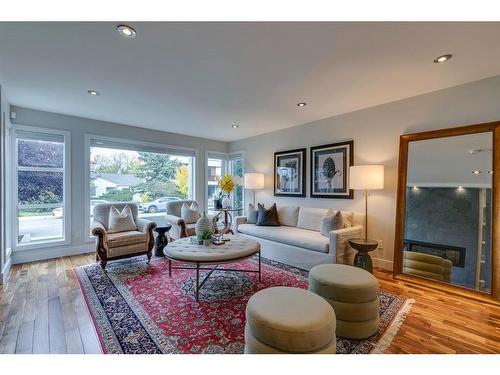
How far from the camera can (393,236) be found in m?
3.35

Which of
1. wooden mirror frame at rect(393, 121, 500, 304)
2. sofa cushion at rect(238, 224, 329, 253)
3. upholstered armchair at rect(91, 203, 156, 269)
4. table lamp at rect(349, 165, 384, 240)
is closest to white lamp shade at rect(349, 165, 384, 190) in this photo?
table lamp at rect(349, 165, 384, 240)

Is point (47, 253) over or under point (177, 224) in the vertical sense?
under

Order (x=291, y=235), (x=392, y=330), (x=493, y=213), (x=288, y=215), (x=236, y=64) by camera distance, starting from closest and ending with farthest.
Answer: (x=392, y=330)
(x=236, y=64)
(x=493, y=213)
(x=291, y=235)
(x=288, y=215)

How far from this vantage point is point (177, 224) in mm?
4270

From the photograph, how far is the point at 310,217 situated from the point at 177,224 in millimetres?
2391

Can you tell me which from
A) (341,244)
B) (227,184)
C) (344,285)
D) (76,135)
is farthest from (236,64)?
(76,135)

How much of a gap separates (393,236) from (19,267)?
5509 millimetres

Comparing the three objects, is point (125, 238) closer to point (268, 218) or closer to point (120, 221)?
point (120, 221)

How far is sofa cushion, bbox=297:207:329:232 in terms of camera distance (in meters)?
3.93

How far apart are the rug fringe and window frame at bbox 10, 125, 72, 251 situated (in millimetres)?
4746

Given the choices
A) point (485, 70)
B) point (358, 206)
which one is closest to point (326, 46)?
point (485, 70)

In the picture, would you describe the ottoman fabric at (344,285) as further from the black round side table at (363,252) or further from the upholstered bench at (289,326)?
the black round side table at (363,252)

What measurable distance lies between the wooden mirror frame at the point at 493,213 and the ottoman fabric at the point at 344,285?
5.13 ft

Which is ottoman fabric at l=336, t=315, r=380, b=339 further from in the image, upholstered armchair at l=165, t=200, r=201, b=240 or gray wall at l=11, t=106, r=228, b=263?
gray wall at l=11, t=106, r=228, b=263
